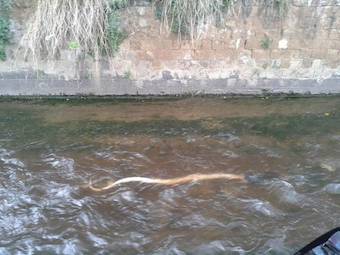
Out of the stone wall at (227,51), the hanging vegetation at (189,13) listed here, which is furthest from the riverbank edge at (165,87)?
the hanging vegetation at (189,13)

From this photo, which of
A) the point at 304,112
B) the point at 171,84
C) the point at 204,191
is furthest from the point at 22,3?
the point at 304,112

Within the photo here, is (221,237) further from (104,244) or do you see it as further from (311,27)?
(311,27)

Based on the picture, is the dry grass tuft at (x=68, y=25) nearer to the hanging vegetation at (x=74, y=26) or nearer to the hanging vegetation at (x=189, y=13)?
the hanging vegetation at (x=74, y=26)

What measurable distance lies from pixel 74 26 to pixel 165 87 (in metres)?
1.62

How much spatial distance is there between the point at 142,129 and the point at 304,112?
7.85 feet

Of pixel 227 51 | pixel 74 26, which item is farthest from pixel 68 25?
pixel 227 51

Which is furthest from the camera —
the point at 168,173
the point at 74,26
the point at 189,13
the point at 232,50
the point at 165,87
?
the point at 165,87

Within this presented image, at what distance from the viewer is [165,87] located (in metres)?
6.92

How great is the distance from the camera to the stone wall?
21.7ft

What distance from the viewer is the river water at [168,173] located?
4.18 meters

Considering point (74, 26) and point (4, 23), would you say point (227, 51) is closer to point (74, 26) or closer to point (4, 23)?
point (74, 26)

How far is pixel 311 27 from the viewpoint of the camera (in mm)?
6715

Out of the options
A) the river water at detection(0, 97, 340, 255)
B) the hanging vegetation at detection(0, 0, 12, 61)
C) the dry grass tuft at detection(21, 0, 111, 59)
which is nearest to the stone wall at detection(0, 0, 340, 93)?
the hanging vegetation at detection(0, 0, 12, 61)

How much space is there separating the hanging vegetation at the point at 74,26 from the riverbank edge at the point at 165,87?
0.54m
